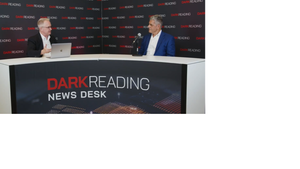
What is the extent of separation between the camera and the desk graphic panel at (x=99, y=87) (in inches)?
142

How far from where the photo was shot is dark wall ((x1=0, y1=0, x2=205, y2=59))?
5.71 metres

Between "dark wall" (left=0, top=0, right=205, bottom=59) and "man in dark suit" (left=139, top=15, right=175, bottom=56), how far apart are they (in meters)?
0.88

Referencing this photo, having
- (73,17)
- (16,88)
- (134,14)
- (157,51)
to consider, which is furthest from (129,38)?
(16,88)

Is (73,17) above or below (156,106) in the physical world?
above

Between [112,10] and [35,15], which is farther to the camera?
[112,10]

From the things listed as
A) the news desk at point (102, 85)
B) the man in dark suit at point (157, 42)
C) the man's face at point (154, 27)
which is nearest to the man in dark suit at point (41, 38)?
the news desk at point (102, 85)

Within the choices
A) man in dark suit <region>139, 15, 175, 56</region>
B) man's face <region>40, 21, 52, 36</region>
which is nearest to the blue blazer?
man in dark suit <region>139, 15, 175, 56</region>

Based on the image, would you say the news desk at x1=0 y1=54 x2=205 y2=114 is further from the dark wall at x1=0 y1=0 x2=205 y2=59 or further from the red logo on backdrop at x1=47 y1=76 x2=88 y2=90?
the dark wall at x1=0 y1=0 x2=205 y2=59

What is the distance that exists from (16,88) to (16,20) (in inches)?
111

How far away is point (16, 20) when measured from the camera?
227 inches

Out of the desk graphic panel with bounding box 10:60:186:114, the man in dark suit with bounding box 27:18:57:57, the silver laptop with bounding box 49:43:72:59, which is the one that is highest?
the man in dark suit with bounding box 27:18:57:57

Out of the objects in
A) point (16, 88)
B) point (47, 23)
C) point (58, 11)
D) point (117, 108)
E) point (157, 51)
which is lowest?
point (117, 108)

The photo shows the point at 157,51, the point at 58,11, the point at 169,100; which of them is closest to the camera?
the point at 169,100

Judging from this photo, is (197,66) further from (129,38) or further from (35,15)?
(35,15)
